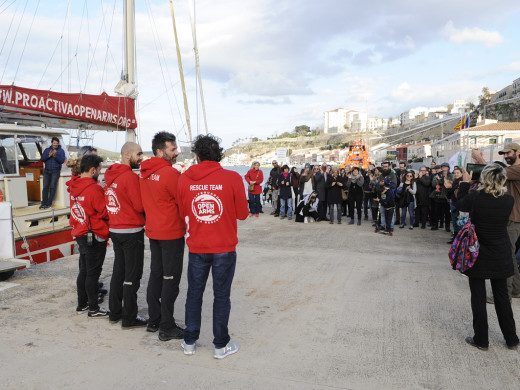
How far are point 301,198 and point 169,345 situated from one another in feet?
30.9

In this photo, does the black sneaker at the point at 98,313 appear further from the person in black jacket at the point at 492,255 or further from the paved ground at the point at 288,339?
the person in black jacket at the point at 492,255

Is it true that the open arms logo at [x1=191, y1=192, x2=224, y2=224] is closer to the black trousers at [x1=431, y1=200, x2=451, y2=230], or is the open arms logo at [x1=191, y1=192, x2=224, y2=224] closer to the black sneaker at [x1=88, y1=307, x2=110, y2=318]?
the black sneaker at [x1=88, y1=307, x2=110, y2=318]

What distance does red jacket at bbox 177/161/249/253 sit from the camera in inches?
126

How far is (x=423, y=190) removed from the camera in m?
10.5

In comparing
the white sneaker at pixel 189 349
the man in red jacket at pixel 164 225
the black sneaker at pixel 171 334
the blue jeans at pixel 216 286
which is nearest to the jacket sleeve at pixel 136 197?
the man in red jacket at pixel 164 225

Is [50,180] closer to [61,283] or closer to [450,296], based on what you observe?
[61,283]

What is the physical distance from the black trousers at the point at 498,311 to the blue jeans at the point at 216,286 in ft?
7.56

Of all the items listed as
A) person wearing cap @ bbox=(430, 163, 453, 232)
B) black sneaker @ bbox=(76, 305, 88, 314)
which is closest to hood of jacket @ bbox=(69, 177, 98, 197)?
black sneaker @ bbox=(76, 305, 88, 314)

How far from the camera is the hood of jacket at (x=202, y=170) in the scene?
3.23 m

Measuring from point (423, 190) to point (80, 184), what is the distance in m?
9.04

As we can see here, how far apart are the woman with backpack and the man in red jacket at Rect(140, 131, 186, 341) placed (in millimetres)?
8251

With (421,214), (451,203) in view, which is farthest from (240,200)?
(421,214)

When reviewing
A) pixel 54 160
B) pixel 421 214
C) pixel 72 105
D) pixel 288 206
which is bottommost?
pixel 421 214

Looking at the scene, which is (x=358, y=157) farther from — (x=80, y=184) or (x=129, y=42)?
(x=80, y=184)
